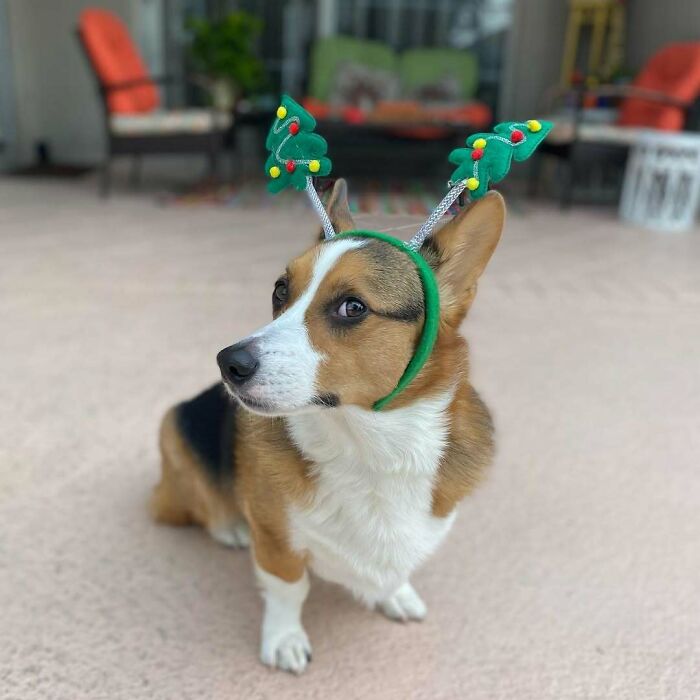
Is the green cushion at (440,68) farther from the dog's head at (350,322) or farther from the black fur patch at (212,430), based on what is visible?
the dog's head at (350,322)

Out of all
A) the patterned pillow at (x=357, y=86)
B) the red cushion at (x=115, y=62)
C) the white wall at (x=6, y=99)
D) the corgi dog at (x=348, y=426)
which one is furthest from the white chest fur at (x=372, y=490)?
the white wall at (x=6, y=99)

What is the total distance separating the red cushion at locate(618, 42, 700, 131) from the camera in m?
4.53

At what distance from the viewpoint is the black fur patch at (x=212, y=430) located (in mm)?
1172

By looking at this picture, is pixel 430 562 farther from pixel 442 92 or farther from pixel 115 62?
pixel 442 92

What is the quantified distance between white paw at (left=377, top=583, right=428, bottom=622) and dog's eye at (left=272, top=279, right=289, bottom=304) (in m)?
0.60

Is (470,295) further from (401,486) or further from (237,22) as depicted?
(237,22)

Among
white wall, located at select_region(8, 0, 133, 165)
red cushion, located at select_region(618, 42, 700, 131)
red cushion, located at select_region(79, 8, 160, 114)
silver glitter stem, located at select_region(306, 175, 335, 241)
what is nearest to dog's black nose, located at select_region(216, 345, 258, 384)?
silver glitter stem, located at select_region(306, 175, 335, 241)

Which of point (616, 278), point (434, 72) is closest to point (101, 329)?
point (616, 278)

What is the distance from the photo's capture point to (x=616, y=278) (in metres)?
3.26

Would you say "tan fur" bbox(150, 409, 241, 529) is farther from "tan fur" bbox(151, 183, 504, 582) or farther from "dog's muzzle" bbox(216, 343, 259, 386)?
"dog's muzzle" bbox(216, 343, 259, 386)

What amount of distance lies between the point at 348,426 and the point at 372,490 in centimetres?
11

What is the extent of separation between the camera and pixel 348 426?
926mm

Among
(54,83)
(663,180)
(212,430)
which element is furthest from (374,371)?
(54,83)

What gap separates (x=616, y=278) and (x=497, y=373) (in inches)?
56.8
